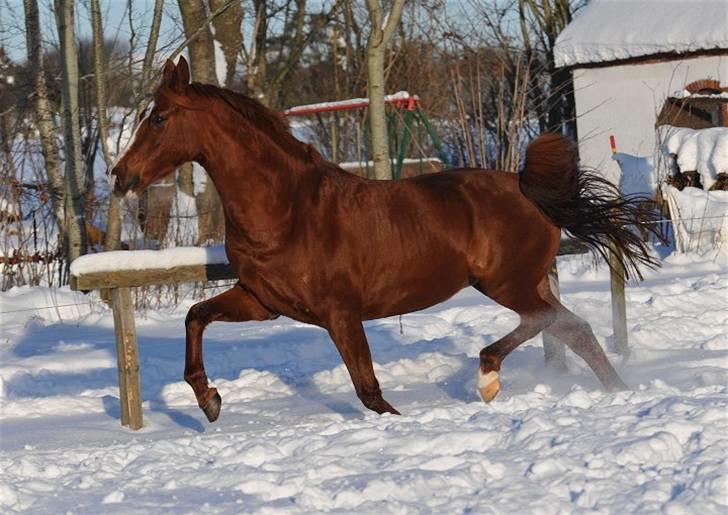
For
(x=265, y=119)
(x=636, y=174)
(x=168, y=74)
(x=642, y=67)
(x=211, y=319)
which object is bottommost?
(x=211, y=319)

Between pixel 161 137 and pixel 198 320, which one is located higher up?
pixel 161 137

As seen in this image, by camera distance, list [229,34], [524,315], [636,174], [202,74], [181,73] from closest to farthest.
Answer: [181,73]
[524,315]
[202,74]
[636,174]
[229,34]

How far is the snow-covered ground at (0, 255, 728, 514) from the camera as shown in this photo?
405 cm

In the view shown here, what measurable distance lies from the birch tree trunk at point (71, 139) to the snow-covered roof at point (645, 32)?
34.4 feet

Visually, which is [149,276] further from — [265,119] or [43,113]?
[43,113]

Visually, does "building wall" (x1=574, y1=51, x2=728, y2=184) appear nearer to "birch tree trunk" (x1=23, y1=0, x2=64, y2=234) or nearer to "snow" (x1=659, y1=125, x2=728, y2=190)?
"snow" (x1=659, y1=125, x2=728, y2=190)

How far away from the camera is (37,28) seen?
41.0 feet

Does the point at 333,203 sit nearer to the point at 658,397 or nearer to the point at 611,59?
the point at 658,397

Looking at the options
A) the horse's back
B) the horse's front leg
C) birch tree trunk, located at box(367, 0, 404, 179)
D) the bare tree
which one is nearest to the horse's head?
the horse's front leg

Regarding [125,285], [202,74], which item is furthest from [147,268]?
[202,74]

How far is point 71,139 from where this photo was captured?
1132cm

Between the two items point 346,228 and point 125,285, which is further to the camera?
point 125,285

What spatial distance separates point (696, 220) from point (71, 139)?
6729mm

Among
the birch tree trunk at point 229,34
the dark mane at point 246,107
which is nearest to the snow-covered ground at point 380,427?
the dark mane at point 246,107
